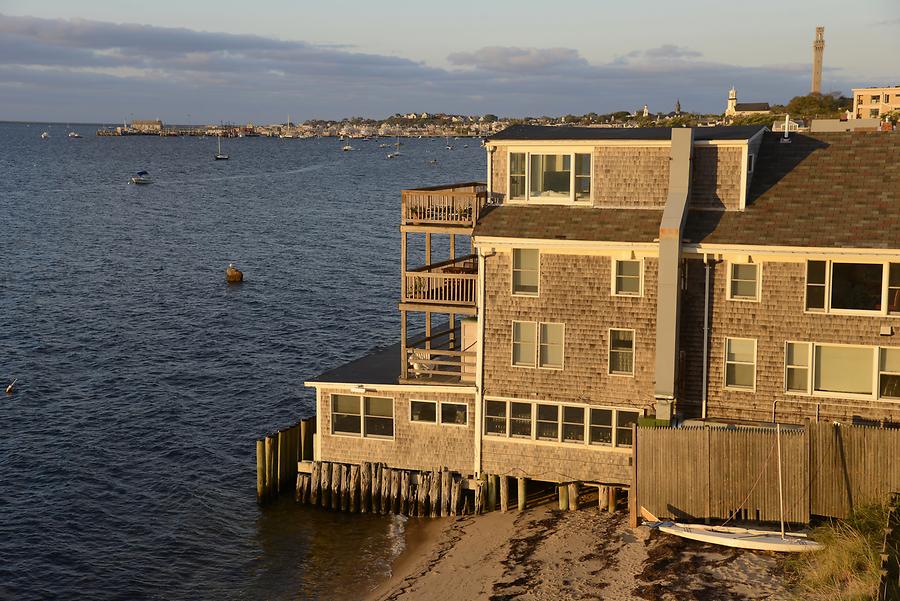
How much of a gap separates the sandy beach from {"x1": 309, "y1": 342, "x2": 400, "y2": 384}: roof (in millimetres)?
5052

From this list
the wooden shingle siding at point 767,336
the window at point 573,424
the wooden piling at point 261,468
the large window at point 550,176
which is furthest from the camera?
the wooden piling at point 261,468

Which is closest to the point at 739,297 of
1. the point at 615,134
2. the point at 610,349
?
the point at 610,349

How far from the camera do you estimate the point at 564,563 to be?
90.8 feet

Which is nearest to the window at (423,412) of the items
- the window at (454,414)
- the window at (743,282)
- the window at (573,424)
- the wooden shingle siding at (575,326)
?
the window at (454,414)

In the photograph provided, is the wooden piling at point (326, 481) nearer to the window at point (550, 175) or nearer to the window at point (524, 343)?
the window at point (524, 343)

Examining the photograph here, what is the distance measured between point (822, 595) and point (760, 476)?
4816 mm

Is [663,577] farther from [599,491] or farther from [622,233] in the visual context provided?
[622,233]

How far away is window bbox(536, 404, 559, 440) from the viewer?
31.1m

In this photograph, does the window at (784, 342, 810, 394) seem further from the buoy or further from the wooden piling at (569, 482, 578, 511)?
the buoy

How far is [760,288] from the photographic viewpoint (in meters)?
29.1

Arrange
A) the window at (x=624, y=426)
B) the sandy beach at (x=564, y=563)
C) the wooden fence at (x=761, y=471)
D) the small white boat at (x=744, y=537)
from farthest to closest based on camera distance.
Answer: the window at (x=624, y=426) < the wooden fence at (x=761, y=471) < the small white boat at (x=744, y=537) < the sandy beach at (x=564, y=563)

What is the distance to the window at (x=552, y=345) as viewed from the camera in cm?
3094

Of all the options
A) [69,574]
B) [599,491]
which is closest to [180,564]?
[69,574]

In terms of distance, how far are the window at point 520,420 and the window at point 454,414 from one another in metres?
1.48
